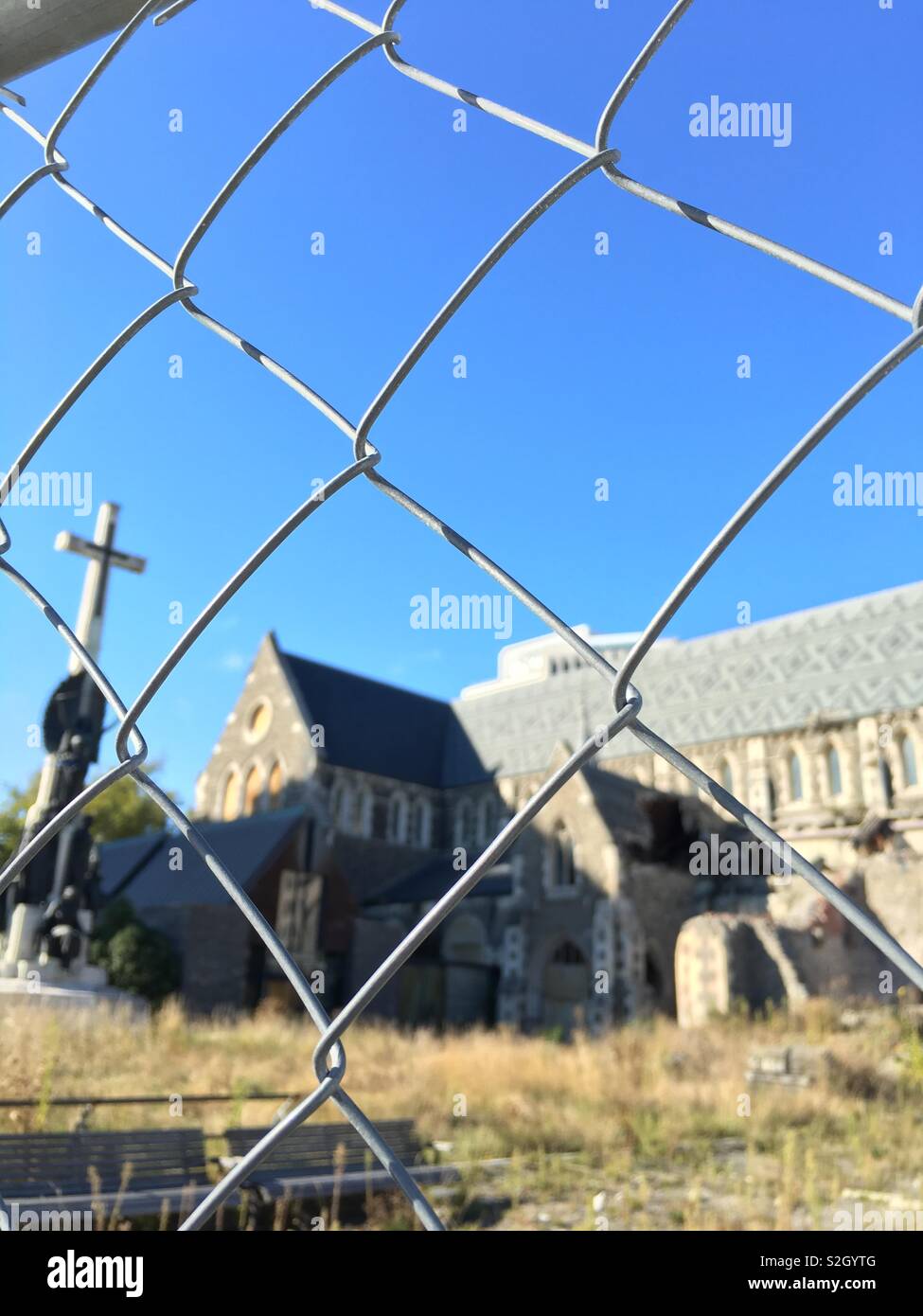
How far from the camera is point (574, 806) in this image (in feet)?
73.6

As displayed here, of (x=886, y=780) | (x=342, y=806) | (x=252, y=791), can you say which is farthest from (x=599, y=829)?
(x=252, y=791)

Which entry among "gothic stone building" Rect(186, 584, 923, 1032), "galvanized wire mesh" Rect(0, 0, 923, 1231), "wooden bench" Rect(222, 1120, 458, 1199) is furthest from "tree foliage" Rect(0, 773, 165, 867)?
"galvanized wire mesh" Rect(0, 0, 923, 1231)

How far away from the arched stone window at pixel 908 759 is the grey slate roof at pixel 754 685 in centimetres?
85

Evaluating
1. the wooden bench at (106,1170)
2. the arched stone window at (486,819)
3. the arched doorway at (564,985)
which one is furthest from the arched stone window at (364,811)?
the wooden bench at (106,1170)

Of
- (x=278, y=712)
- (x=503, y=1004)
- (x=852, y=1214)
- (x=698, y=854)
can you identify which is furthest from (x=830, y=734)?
(x=852, y=1214)

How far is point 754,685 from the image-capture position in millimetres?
26594

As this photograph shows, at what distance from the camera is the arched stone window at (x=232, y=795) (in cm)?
3003

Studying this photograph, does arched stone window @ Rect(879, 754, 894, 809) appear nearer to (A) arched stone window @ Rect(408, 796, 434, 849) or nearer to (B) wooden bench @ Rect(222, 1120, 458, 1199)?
(A) arched stone window @ Rect(408, 796, 434, 849)

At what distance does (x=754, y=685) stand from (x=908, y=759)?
4908 millimetres

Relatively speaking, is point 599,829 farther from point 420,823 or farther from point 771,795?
point 420,823

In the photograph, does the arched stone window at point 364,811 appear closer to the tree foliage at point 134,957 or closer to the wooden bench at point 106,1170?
the tree foliage at point 134,957

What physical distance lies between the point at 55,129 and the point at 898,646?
83.7 ft

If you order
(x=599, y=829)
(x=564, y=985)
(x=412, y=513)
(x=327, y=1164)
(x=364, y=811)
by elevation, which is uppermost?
(x=364, y=811)

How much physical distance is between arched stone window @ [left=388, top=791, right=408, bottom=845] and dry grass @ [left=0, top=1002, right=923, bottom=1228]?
15.9 m
